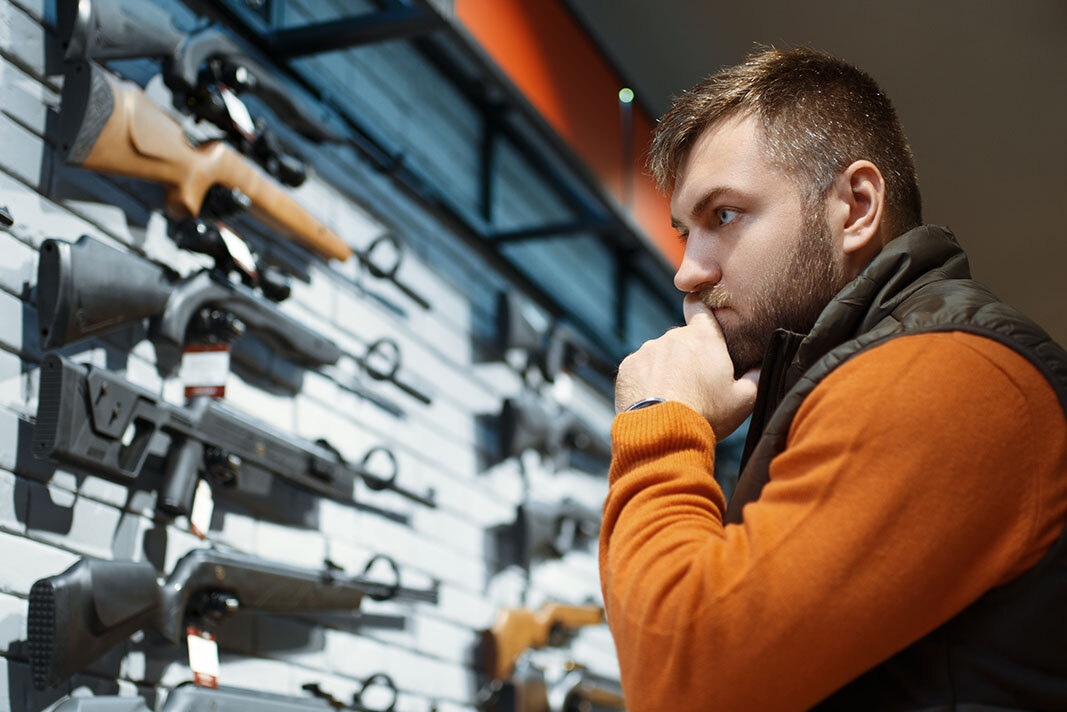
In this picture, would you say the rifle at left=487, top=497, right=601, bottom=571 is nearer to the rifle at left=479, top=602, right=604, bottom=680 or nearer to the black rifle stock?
the rifle at left=479, top=602, right=604, bottom=680

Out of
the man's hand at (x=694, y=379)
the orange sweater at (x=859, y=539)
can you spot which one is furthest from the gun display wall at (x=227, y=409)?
the orange sweater at (x=859, y=539)

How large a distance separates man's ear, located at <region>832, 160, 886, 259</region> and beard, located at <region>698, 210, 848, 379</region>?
0.03m

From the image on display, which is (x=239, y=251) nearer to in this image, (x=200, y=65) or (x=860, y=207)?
(x=200, y=65)

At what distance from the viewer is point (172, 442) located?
2.24 m

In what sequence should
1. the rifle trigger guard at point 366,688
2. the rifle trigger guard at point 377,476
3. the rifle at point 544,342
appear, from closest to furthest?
the rifle trigger guard at point 366,688 < the rifle trigger guard at point 377,476 < the rifle at point 544,342

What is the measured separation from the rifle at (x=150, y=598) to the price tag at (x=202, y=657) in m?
0.03

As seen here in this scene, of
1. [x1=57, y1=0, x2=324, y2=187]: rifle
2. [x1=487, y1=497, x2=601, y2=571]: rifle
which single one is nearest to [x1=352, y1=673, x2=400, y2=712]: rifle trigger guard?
[x1=487, y1=497, x2=601, y2=571]: rifle

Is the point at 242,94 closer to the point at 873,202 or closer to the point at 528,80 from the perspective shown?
the point at 528,80

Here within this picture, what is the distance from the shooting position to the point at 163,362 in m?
2.37

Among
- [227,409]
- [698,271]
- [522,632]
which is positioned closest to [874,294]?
[698,271]

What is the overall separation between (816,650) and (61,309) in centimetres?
154

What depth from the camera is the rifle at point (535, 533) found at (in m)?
3.78

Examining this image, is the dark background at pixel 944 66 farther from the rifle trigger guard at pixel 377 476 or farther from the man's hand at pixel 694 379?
the man's hand at pixel 694 379

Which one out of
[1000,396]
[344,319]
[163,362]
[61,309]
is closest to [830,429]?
[1000,396]
